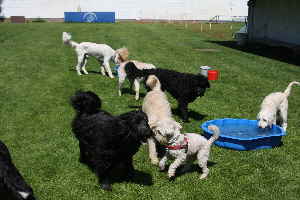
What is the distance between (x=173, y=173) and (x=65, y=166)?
2055 mm

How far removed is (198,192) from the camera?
567cm

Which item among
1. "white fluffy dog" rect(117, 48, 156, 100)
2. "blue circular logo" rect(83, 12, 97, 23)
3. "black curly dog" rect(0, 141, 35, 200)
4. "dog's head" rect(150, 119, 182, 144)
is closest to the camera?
"black curly dog" rect(0, 141, 35, 200)

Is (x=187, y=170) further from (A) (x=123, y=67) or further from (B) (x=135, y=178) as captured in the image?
(A) (x=123, y=67)

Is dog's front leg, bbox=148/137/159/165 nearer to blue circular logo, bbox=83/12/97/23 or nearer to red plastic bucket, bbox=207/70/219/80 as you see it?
red plastic bucket, bbox=207/70/219/80

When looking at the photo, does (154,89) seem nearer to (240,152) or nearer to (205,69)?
(240,152)

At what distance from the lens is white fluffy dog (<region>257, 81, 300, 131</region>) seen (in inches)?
298

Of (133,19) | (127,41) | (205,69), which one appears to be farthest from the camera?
(133,19)

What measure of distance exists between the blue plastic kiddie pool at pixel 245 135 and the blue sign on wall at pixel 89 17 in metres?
42.6

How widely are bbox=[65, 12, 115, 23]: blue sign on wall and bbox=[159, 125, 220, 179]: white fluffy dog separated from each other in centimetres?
4470

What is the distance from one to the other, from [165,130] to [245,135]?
322cm

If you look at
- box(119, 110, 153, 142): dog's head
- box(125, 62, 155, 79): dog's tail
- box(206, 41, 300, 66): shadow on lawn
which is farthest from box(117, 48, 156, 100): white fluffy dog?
box(206, 41, 300, 66): shadow on lawn

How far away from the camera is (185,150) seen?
569cm

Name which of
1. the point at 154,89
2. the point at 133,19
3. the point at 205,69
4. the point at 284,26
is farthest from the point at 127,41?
the point at 133,19

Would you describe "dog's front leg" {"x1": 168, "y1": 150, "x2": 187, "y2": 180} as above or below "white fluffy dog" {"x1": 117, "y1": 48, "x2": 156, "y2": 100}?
below
